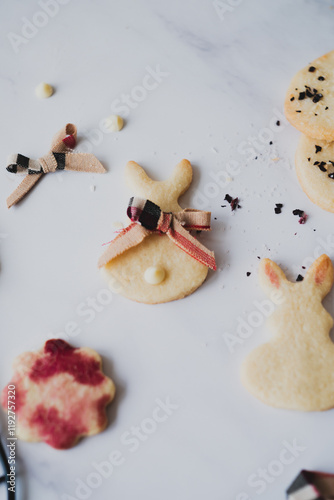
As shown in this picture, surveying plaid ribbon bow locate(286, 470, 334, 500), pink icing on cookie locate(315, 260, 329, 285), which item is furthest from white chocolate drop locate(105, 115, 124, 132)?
plaid ribbon bow locate(286, 470, 334, 500)

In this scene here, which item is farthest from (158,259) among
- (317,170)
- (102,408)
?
(317,170)

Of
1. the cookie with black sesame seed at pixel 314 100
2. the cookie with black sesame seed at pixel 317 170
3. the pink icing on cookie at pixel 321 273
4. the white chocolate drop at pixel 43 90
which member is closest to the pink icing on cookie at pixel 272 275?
the pink icing on cookie at pixel 321 273

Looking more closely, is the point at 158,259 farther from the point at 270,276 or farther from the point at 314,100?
the point at 314,100

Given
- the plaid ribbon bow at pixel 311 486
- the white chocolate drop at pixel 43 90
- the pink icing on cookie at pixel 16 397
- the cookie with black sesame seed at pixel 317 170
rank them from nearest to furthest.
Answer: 1. the plaid ribbon bow at pixel 311 486
2. the pink icing on cookie at pixel 16 397
3. the cookie with black sesame seed at pixel 317 170
4. the white chocolate drop at pixel 43 90

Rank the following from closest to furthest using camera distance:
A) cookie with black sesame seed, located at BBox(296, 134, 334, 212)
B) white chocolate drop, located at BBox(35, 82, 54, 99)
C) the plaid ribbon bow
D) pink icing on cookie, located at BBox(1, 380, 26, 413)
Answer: the plaid ribbon bow, pink icing on cookie, located at BBox(1, 380, 26, 413), cookie with black sesame seed, located at BBox(296, 134, 334, 212), white chocolate drop, located at BBox(35, 82, 54, 99)

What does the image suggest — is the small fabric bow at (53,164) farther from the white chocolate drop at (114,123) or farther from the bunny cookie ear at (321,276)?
the bunny cookie ear at (321,276)

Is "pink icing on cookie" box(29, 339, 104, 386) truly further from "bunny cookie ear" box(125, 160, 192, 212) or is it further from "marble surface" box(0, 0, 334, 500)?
"bunny cookie ear" box(125, 160, 192, 212)
